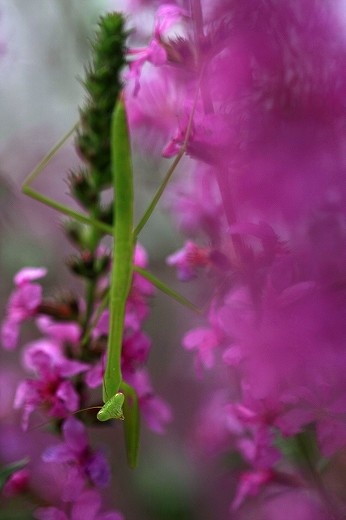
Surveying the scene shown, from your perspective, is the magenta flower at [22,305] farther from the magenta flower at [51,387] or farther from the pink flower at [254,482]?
the pink flower at [254,482]

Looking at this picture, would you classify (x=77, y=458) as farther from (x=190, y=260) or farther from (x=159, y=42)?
(x=159, y=42)

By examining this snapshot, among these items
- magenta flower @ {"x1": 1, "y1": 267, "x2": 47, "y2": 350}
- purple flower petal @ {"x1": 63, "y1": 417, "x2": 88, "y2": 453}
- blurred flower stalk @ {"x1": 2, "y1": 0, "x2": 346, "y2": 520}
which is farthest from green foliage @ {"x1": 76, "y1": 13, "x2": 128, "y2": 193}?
purple flower petal @ {"x1": 63, "y1": 417, "x2": 88, "y2": 453}

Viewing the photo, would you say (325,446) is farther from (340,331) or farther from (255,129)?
(255,129)

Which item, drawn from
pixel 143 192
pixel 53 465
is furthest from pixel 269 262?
pixel 143 192

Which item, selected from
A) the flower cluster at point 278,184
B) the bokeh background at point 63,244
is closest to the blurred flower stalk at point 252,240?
the flower cluster at point 278,184

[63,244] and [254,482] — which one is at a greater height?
[63,244]

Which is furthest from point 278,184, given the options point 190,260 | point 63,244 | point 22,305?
point 63,244

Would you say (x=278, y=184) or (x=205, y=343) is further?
(x=205, y=343)

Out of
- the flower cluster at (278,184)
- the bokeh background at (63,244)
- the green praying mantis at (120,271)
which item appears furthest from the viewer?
the bokeh background at (63,244)

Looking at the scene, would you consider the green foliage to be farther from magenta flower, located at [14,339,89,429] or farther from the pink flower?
the pink flower
